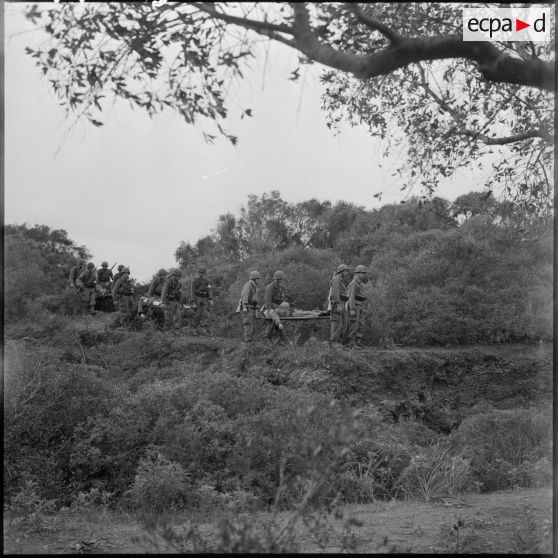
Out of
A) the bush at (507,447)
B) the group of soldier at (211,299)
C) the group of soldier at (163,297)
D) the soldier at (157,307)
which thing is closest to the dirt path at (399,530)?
the bush at (507,447)

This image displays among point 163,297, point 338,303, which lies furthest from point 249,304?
point 163,297

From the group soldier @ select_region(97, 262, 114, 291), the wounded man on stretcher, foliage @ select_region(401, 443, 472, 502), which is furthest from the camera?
soldier @ select_region(97, 262, 114, 291)

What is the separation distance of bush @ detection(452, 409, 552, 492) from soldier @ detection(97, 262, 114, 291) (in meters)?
12.3

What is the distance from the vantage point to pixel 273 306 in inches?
593

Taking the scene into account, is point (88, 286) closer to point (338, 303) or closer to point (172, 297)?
point (172, 297)

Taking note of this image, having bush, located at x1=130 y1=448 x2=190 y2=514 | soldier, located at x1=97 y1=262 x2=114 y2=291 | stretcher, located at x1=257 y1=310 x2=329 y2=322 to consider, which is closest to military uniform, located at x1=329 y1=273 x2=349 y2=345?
stretcher, located at x1=257 y1=310 x2=329 y2=322

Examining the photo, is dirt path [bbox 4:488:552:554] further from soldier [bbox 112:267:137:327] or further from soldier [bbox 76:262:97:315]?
soldier [bbox 76:262:97:315]

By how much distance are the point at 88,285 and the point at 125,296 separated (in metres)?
2.11

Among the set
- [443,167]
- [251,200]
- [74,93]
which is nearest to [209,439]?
[443,167]

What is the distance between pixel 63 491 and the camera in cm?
792

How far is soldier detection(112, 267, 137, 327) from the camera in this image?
1734 cm

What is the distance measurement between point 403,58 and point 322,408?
23.1 feet

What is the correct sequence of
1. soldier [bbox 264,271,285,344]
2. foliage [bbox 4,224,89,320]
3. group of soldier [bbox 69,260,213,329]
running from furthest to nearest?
foliage [bbox 4,224,89,320] → group of soldier [bbox 69,260,213,329] → soldier [bbox 264,271,285,344]

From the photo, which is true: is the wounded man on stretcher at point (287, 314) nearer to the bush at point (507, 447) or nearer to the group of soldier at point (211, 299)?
the group of soldier at point (211, 299)
